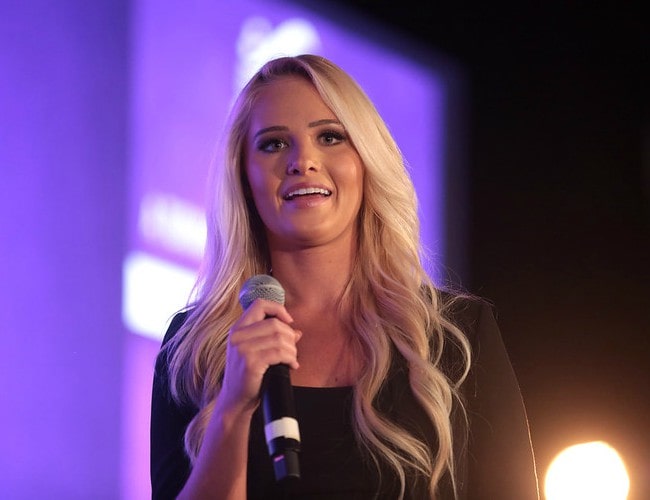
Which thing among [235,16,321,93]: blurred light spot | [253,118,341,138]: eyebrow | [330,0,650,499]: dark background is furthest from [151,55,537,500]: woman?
[330,0,650,499]: dark background

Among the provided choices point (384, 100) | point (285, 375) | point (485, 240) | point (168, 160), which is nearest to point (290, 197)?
point (285, 375)

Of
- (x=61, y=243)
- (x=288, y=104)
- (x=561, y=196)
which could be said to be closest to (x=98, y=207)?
(x=61, y=243)

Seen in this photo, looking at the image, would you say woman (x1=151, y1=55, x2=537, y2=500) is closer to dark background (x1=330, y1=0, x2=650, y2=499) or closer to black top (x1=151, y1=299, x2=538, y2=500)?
black top (x1=151, y1=299, x2=538, y2=500)

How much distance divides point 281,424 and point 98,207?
1.47 metres

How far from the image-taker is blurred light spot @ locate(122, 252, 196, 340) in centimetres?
271

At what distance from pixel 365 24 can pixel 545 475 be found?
5.24 feet

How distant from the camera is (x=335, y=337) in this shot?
6.89 feet

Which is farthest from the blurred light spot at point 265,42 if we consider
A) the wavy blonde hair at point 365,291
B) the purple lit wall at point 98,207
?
the wavy blonde hair at point 365,291

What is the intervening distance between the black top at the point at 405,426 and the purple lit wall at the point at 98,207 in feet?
2.07

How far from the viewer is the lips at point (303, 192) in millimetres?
2006

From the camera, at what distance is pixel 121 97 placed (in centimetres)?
281

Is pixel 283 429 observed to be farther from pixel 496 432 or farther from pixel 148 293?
pixel 148 293

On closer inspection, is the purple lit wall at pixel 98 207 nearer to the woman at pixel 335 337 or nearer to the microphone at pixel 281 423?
the woman at pixel 335 337

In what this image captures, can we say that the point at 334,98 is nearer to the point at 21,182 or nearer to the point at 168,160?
the point at 168,160
